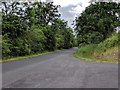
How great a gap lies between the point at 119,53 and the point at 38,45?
48.8 ft

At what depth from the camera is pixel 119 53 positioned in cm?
1313

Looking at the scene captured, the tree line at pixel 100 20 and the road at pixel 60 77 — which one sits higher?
the tree line at pixel 100 20

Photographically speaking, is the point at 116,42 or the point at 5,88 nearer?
the point at 5,88

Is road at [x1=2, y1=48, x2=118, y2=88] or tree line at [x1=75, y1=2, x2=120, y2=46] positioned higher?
tree line at [x1=75, y1=2, x2=120, y2=46]

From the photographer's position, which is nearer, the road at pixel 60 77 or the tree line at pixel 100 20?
the road at pixel 60 77

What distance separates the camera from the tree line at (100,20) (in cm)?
1884

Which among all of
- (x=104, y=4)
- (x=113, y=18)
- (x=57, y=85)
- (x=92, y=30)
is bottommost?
(x=57, y=85)

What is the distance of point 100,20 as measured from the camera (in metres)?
18.5

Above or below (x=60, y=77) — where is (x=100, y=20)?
above

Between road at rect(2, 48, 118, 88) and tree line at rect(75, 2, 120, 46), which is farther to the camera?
tree line at rect(75, 2, 120, 46)

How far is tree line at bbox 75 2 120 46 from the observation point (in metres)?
18.8

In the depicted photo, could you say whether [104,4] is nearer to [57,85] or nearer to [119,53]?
[119,53]

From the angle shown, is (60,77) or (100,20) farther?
(100,20)

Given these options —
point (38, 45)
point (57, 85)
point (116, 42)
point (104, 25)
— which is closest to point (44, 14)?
point (38, 45)
